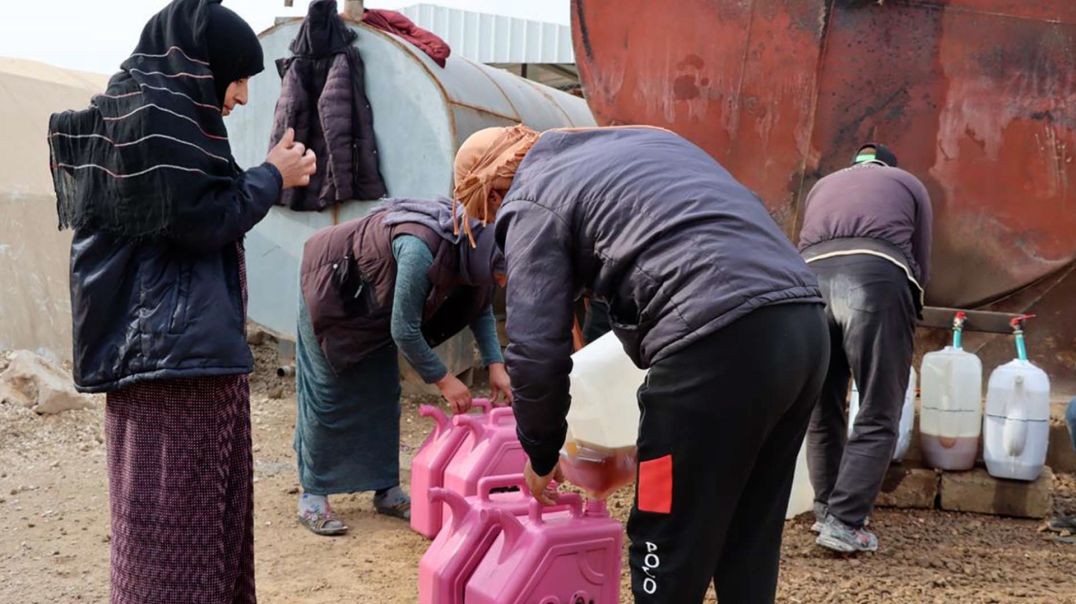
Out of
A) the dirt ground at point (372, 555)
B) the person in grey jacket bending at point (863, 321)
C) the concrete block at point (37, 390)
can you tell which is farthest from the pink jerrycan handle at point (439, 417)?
the concrete block at point (37, 390)

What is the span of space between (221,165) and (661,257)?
989 millimetres

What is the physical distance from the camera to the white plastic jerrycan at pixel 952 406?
408 cm

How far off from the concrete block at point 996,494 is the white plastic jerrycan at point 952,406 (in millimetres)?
68

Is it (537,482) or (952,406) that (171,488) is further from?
(952,406)

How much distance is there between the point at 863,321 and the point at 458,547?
5.55 ft

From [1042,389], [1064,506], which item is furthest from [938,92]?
[1064,506]

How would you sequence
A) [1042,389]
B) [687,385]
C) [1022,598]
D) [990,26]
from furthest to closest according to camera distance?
[990,26] → [1042,389] → [1022,598] → [687,385]

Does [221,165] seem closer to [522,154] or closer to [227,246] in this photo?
[227,246]

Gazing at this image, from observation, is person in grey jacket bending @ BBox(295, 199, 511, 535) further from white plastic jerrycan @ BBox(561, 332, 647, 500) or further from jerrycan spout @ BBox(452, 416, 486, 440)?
white plastic jerrycan @ BBox(561, 332, 647, 500)

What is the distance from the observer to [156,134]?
210 cm

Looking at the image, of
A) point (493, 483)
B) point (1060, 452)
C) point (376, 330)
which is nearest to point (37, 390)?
point (376, 330)

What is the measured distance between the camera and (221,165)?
2.22m

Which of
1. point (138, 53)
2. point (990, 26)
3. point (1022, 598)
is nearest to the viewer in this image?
point (138, 53)

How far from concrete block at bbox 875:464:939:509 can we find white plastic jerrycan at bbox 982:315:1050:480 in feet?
0.81
